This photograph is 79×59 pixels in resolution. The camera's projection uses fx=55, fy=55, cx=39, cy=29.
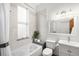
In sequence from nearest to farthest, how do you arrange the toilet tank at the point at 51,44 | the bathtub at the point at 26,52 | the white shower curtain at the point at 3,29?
1. the white shower curtain at the point at 3,29
2. the bathtub at the point at 26,52
3. the toilet tank at the point at 51,44

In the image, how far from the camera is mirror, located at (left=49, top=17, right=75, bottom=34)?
1673mm

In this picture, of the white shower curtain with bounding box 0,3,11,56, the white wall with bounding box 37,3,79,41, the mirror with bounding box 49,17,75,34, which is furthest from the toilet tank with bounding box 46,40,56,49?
the white shower curtain with bounding box 0,3,11,56

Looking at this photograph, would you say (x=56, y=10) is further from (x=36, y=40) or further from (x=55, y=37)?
(x=36, y=40)

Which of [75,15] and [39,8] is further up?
[39,8]

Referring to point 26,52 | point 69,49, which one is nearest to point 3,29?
point 26,52

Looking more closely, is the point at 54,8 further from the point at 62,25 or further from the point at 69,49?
the point at 69,49

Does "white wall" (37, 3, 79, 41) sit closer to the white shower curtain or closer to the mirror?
the mirror

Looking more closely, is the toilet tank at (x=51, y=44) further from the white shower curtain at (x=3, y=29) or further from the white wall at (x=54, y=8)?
the white shower curtain at (x=3, y=29)

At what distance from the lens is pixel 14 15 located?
142 cm

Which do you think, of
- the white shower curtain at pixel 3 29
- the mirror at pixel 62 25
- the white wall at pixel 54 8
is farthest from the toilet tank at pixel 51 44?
the white shower curtain at pixel 3 29

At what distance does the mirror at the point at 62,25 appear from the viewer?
167cm

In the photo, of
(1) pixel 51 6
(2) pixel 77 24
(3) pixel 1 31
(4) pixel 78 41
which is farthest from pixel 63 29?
(3) pixel 1 31

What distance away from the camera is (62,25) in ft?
5.79

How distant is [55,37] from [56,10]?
3.00 feet
